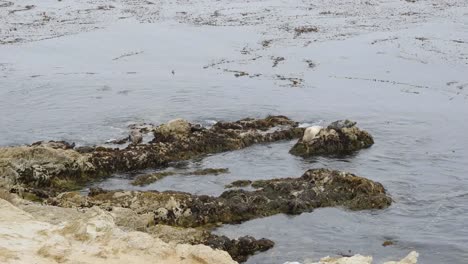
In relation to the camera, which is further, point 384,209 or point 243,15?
point 243,15

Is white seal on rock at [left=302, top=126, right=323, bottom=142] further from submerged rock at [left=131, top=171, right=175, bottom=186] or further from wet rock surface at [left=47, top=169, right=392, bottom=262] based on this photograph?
submerged rock at [left=131, top=171, right=175, bottom=186]

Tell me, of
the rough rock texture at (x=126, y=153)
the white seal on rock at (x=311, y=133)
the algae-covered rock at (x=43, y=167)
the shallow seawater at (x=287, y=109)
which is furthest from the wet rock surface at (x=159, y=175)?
the white seal on rock at (x=311, y=133)

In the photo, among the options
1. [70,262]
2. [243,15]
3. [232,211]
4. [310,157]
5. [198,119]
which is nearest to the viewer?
[70,262]

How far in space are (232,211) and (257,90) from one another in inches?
734

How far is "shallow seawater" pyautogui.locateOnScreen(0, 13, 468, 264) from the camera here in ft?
58.1

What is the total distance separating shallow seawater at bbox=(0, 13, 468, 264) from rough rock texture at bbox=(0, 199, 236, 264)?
3577 millimetres

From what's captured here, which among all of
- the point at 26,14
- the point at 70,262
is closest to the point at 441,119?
the point at 70,262

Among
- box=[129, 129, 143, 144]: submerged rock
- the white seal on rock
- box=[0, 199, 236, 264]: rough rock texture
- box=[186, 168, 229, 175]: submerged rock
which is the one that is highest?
box=[0, 199, 236, 264]: rough rock texture

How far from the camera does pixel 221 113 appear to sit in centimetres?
3133

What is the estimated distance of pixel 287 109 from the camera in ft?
106

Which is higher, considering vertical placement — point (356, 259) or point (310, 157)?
point (356, 259)

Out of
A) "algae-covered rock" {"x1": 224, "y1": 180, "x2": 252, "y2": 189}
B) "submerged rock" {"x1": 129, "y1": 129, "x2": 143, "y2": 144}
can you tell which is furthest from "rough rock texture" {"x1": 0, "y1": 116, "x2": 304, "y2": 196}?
"algae-covered rock" {"x1": 224, "y1": 180, "x2": 252, "y2": 189}

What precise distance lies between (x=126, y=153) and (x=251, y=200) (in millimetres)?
6408

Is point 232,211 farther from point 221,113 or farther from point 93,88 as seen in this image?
point 93,88
